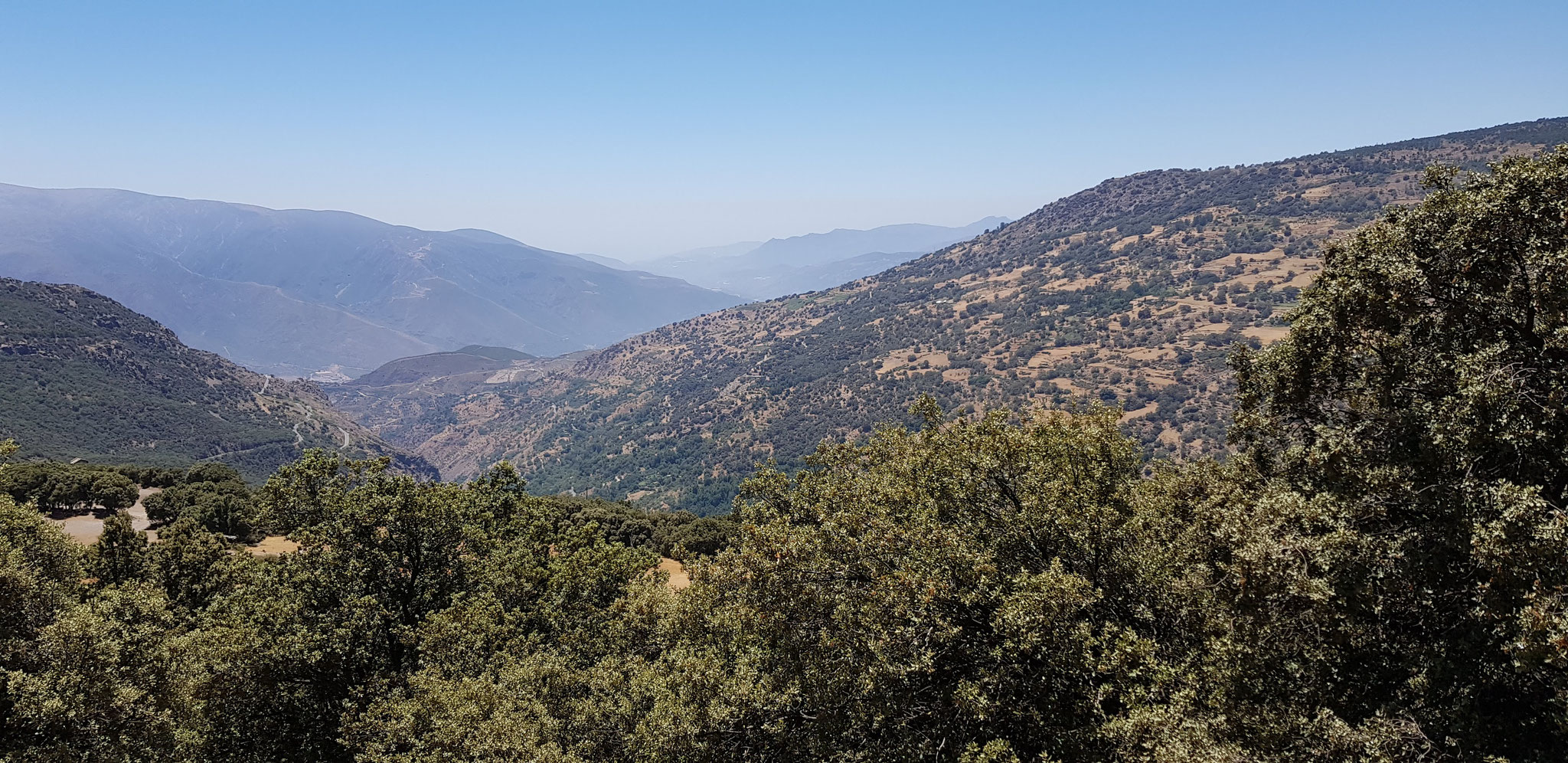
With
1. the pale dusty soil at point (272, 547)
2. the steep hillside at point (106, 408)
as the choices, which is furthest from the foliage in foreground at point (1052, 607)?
the steep hillside at point (106, 408)

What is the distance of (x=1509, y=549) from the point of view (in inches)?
361

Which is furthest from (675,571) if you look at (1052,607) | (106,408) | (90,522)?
(106,408)

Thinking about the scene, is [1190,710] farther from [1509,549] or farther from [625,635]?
[625,635]

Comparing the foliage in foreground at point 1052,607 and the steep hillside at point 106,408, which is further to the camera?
the steep hillside at point 106,408

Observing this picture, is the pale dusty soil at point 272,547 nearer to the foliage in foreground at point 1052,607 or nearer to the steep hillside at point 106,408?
the foliage in foreground at point 1052,607

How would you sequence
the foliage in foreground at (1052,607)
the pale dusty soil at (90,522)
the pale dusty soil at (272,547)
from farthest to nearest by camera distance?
the pale dusty soil at (272,547) → the pale dusty soil at (90,522) → the foliage in foreground at (1052,607)

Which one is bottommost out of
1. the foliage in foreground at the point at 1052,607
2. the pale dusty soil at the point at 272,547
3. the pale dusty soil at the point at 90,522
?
the pale dusty soil at the point at 272,547

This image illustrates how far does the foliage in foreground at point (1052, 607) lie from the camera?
10.6 metres

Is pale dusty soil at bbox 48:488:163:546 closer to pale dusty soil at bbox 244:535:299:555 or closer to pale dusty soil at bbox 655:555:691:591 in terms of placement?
pale dusty soil at bbox 244:535:299:555

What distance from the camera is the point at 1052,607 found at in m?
12.6

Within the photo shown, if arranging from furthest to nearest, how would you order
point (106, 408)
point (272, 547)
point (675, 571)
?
1. point (106, 408)
2. point (272, 547)
3. point (675, 571)

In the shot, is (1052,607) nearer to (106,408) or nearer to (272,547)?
(272,547)

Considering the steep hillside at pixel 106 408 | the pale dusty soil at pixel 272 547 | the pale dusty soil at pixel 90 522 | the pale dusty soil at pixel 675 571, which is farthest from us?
the steep hillside at pixel 106 408

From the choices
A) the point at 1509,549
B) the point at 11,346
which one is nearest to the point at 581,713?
the point at 1509,549
